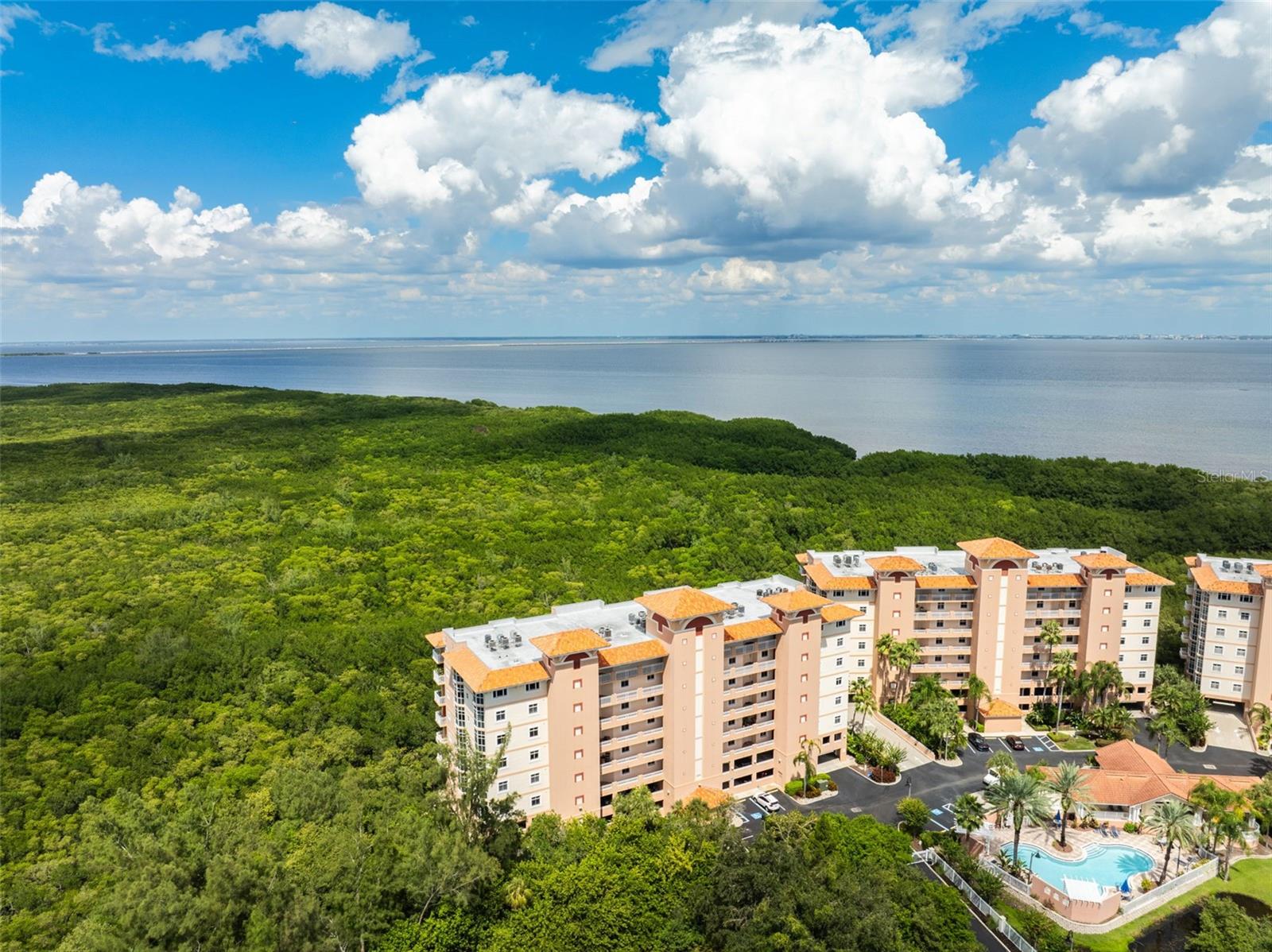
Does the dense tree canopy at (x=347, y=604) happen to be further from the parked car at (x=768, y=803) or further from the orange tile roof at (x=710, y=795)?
the parked car at (x=768, y=803)

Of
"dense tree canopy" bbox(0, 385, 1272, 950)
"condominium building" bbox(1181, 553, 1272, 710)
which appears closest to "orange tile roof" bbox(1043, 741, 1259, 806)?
"condominium building" bbox(1181, 553, 1272, 710)

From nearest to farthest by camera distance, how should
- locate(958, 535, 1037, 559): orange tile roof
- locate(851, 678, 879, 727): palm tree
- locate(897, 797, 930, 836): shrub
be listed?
locate(897, 797, 930, 836): shrub → locate(851, 678, 879, 727): palm tree → locate(958, 535, 1037, 559): orange tile roof

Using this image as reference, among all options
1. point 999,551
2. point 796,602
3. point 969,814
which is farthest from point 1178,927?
point 999,551

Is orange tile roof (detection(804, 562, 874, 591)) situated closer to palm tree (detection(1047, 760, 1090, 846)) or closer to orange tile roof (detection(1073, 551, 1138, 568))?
orange tile roof (detection(1073, 551, 1138, 568))

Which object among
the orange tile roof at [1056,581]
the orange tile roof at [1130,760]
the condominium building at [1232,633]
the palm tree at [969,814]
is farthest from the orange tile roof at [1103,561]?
the palm tree at [969,814]

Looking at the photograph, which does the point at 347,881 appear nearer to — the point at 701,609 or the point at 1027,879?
the point at 701,609

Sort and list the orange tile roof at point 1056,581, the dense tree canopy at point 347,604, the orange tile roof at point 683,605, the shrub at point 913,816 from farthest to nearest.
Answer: the orange tile roof at point 1056,581 < the orange tile roof at point 683,605 < the shrub at point 913,816 < the dense tree canopy at point 347,604

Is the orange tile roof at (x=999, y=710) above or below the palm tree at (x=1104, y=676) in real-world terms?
below
